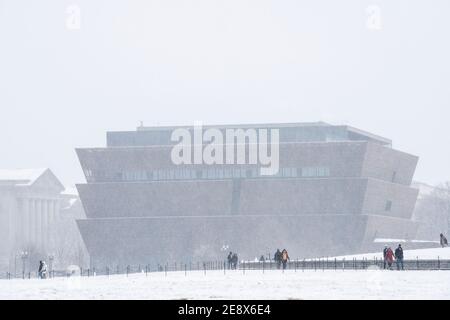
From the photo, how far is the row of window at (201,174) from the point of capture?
156 m

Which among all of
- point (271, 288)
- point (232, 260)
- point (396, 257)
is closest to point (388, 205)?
point (232, 260)

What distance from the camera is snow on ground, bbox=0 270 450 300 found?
5028 cm

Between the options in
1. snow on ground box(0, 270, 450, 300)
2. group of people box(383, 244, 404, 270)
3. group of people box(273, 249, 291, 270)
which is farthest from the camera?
group of people box(273, 249, 291, 270)

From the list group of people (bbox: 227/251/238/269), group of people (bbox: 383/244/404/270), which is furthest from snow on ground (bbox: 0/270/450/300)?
group of people (bbox: 227/251/238/269)

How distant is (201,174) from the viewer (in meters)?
157

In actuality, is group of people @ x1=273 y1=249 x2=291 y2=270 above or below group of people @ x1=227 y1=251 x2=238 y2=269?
above

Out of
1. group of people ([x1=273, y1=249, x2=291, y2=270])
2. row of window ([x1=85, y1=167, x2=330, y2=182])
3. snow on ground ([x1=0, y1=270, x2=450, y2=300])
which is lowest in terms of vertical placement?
group of people ([x1=273, y1=249, x2=291, y2=270])

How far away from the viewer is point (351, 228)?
154 meters

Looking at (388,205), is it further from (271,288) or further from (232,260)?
(271,288)

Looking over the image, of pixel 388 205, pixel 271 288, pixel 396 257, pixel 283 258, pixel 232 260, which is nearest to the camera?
pixel 271 288

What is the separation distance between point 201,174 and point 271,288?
334ft

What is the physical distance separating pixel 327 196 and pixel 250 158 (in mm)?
10431

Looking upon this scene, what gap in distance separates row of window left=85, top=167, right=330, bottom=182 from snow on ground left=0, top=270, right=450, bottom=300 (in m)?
85.9

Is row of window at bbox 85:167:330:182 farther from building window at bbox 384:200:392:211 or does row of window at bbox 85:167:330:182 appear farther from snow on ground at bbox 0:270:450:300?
snow on ground at bbox 0:270:450:300
